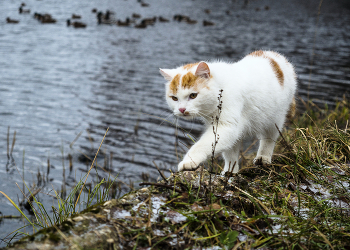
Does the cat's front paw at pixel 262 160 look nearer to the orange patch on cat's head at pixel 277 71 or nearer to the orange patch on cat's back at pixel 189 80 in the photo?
the orange patch on cat's head at pixel 277 71

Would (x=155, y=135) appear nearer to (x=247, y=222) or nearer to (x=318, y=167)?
(x=318, y=167)

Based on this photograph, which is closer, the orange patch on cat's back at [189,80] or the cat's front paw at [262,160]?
the orange patch on cat's back at [189,80]

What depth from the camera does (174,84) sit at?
3.02m

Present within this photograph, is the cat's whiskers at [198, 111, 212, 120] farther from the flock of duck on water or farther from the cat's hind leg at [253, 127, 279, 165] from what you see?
the flock of duck on water

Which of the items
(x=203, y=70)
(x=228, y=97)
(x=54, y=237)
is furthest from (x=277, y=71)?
(x=54, y=237)

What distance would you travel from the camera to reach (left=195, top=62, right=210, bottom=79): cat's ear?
2828mm

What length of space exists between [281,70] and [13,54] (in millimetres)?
14214

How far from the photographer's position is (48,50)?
52.2 ft

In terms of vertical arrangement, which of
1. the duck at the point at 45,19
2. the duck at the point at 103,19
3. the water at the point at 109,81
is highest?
the duck at the point at 103,19

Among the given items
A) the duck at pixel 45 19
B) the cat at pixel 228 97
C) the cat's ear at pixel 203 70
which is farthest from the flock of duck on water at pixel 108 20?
the cat's ear at pixel 203 70

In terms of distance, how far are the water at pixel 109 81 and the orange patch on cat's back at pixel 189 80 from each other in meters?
1.82

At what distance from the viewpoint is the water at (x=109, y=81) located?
6.78 m

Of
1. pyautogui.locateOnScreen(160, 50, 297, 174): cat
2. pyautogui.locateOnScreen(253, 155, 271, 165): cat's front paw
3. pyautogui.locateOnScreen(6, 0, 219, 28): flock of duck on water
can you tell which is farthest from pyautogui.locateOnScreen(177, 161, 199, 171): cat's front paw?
pyautogui.locateOnScreen(6, 0, 219, 28): flock of duck on water

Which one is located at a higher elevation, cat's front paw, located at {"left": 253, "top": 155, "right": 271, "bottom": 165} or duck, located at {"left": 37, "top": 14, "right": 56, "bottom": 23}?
duck, located at {"left": 37, "top": 14, "right": 56, "bottom": 23}
